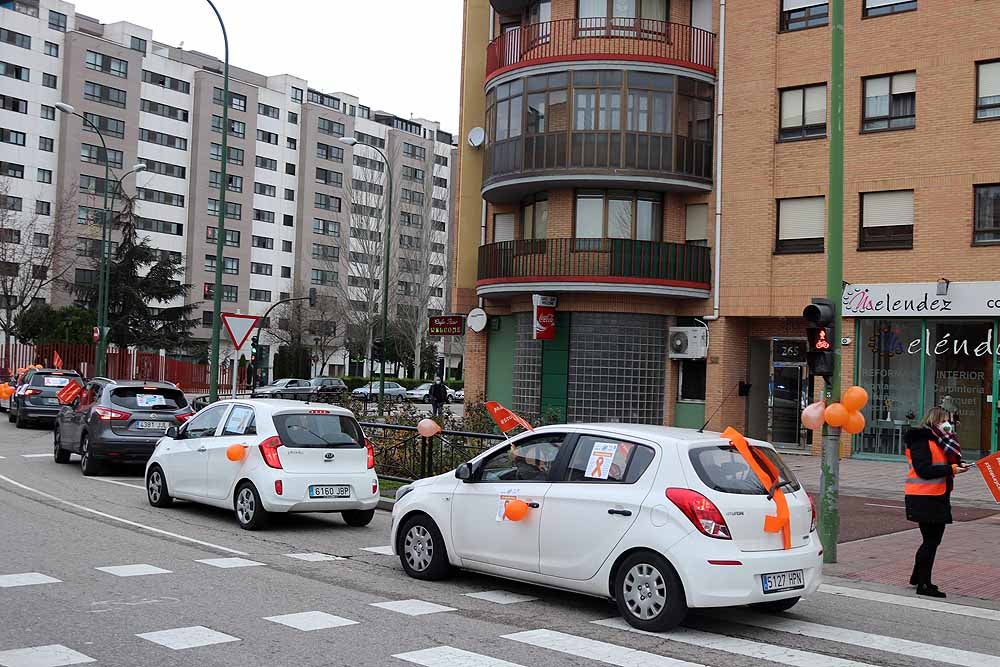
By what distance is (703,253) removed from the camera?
2772cm

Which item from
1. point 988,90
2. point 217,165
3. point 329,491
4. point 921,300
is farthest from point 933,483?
point 217,165

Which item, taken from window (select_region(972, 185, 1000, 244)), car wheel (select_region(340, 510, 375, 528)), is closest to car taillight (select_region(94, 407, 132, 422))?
car wheel (select_region(340, 510, 375, 528))

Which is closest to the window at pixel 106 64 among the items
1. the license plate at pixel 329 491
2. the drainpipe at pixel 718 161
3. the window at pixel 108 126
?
the window at pixel 108 126

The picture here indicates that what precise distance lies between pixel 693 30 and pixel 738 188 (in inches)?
179

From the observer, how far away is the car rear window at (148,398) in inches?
683

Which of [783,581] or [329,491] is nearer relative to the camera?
[783,581]

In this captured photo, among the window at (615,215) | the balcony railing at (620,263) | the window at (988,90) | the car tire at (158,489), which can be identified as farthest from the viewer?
the window at (615,215)

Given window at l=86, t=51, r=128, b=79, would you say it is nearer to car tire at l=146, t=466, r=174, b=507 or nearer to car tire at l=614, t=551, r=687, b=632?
car tire at l=146, t=466, r=174, b=507

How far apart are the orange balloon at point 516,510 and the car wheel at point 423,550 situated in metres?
0.96

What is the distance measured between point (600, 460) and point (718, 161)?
68.2 feet

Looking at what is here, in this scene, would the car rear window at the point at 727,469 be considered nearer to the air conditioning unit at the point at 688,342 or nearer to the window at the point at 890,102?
the window at the point at 890,102

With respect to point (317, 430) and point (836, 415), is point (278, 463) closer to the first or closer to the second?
point (317, 430)

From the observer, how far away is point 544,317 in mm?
27812

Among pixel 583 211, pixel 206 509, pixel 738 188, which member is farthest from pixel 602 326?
pixel 206 509
